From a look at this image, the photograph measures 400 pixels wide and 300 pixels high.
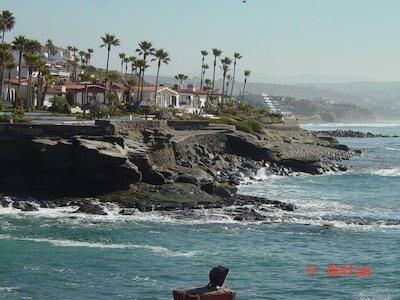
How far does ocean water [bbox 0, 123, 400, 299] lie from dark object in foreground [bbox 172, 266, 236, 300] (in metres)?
12.5

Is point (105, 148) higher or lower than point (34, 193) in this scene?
higher

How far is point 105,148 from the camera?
137ft

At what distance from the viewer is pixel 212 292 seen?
10.6 m

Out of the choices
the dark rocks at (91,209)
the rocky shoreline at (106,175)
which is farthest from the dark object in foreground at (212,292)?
the dark rocks at (91,209)

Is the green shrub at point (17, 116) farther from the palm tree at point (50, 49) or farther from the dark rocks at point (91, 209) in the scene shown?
the palm tree at point (50, 49)

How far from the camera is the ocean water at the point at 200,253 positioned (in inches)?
943

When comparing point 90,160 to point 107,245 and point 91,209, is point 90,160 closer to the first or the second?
point 91,209

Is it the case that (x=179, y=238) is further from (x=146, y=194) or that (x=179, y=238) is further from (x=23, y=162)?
(x=23, y=162)

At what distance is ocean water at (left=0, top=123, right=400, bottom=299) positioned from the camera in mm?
23953

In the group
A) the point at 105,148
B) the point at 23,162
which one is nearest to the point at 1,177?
the point at 23,162

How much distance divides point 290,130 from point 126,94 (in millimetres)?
22052
